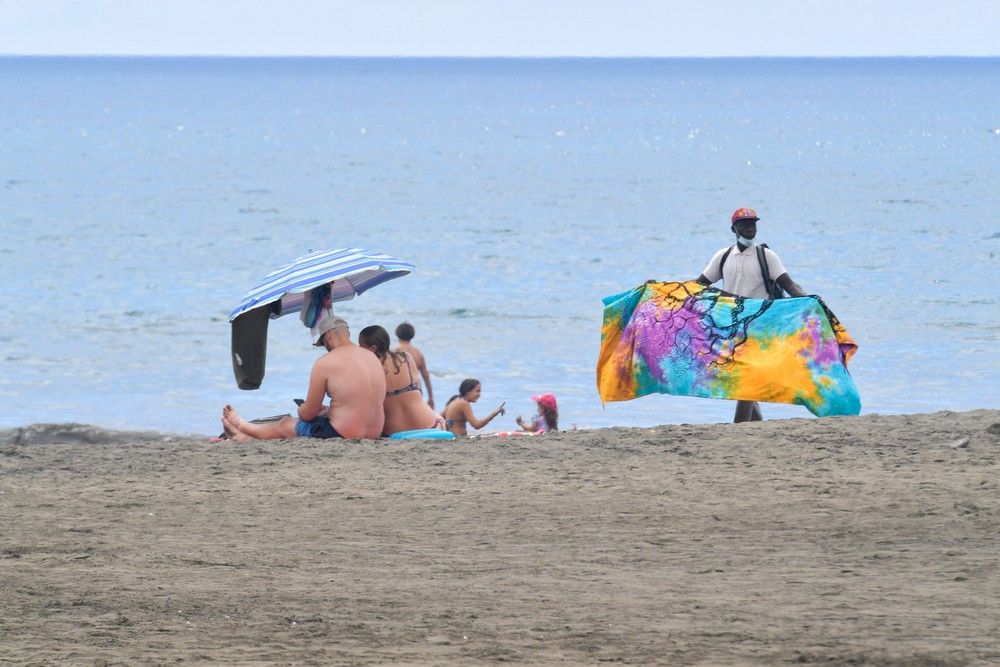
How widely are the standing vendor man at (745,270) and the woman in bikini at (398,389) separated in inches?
81.5

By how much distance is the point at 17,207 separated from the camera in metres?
43.5

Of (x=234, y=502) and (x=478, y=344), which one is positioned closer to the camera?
(x=234, y=502)

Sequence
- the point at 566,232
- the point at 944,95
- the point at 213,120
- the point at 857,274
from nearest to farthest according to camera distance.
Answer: the point at 857,274 → the point at 566,232 → the point at 213,120 → the point at 944,95

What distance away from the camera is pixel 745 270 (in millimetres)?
9867

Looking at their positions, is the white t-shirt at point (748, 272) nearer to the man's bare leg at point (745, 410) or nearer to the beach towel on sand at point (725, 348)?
the beach towel on sand at point (725, 348)

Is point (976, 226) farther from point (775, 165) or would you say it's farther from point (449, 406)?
point (449, 406)

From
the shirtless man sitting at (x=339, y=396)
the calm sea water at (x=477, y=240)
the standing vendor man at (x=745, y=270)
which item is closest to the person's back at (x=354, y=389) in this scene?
the shirtless man sitting at (x=339, y=396)

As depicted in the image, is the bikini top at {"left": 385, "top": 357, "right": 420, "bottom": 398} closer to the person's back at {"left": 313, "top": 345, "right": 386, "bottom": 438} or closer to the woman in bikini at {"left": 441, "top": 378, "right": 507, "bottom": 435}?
the person's back at {"left": 313, "top": 345, "right": 386, "bottom": 438}

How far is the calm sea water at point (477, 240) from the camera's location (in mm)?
17688

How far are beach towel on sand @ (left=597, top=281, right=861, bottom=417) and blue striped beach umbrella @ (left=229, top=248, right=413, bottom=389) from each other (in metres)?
1.66

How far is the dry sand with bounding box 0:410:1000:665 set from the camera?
225 inches

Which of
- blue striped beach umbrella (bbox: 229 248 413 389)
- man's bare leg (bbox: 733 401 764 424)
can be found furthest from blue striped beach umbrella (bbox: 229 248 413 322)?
man's bare leg (bbox: 733 401 764 424)

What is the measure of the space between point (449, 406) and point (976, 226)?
28.2 m

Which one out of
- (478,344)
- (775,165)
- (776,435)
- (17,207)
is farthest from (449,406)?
(775,165)
